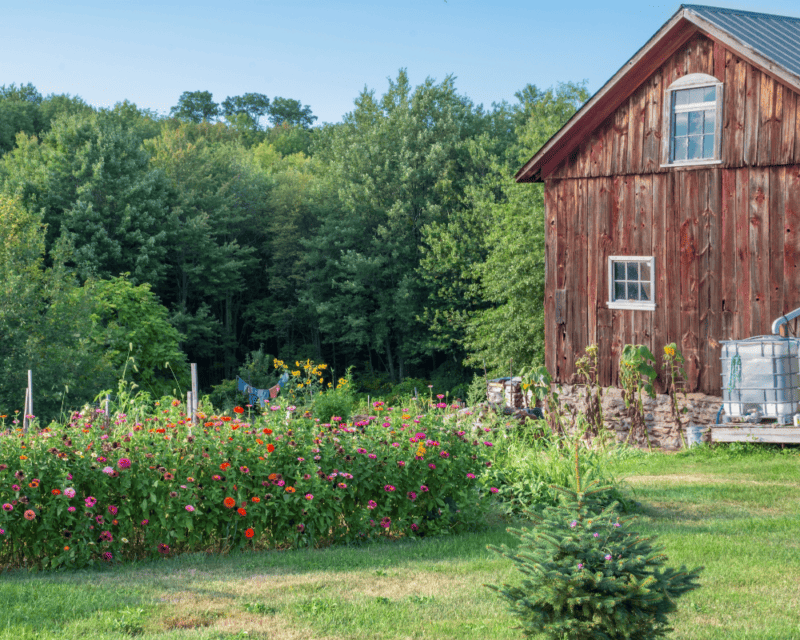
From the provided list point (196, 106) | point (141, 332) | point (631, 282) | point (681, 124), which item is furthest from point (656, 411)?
point (196, 106)

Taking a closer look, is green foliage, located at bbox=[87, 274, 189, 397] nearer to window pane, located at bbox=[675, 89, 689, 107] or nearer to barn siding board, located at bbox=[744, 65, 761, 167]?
window pane, located at bbox=[675, 89, 689, 107]

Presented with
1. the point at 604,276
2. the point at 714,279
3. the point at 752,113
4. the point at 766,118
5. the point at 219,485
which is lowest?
the point at 219,485

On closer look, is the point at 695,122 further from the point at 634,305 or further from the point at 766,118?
the point at 634,305

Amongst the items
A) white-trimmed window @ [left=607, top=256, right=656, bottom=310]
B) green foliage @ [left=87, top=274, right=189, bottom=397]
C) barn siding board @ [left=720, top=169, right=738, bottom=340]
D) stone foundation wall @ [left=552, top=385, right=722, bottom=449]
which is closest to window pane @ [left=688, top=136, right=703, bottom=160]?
barn siding board @ [left=720, top=169, right=738, bottom=340]

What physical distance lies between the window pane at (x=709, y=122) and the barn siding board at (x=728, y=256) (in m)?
0.73

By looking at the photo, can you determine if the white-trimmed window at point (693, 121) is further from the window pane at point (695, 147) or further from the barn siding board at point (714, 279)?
the barn siding board at point (714, 279)

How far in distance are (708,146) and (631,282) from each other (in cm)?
247

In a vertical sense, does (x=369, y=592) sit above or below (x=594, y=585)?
below

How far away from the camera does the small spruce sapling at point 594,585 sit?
143 inches

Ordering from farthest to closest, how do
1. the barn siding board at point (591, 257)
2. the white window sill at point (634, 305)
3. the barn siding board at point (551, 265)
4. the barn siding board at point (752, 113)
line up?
the barn siding board at point (551, 265), the barn siding board at point (591, 257), the white window sill at point (634, 305), the barn siding board at point (752, 113)

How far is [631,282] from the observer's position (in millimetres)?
14078

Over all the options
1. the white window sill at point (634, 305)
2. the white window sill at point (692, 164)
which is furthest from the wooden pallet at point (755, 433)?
the white window sill at point (692, 164)

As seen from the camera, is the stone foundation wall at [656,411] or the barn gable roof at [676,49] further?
the stone foundation wall at [656,411]

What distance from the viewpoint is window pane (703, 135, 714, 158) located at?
13.3m
